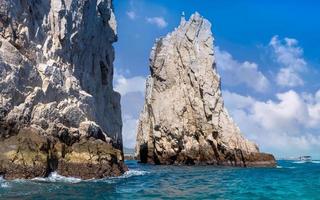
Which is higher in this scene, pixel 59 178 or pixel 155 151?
pixel 155 151

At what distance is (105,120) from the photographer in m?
49.0

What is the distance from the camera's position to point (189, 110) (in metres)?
80.9

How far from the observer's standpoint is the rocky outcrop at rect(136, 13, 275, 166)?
72.4m

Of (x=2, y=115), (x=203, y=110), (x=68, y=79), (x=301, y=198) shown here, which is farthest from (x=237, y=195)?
(x=203, y=110)

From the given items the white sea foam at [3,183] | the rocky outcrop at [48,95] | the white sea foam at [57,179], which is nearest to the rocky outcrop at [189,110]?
the rocky outcrop at [48,95]

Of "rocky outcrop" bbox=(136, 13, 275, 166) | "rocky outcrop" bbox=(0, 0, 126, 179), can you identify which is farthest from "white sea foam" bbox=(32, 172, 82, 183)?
"rocky outcrop" bbox=(136, 13, 275, 166)

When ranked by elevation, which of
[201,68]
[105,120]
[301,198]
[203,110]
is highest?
[201,68]

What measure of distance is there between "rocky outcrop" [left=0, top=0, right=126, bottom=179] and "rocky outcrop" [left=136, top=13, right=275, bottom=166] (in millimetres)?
31786

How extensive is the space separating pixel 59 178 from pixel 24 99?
217 inches

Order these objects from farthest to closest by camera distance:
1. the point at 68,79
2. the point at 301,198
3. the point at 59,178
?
the point at 68,79 → the point at 59,178 → the point at 301,198

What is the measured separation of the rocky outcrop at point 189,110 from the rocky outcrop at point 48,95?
3179 cm

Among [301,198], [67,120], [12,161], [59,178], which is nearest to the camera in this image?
[301,198]

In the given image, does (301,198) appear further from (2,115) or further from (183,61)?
(183,61)

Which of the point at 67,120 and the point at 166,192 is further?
the point at 67,120
